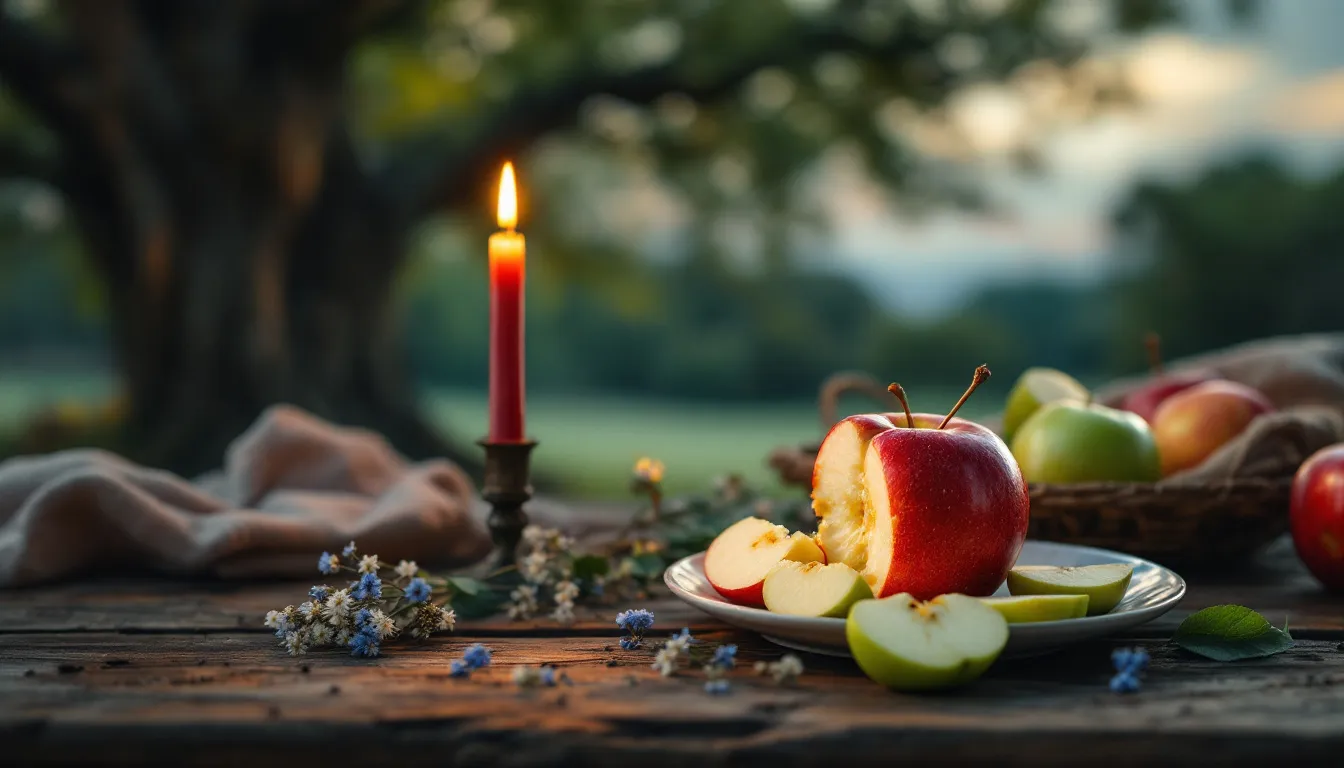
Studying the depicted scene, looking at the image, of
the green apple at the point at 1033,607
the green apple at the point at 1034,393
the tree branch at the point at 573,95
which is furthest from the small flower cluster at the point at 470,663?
the tree branch at the point at 573,95

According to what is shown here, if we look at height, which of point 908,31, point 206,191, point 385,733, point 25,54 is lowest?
point 385,733

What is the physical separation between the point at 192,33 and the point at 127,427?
74.6 inches

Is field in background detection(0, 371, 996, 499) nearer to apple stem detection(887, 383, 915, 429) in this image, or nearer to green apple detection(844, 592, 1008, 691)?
Answer: apple stem detection(887, 383, 915, 429)

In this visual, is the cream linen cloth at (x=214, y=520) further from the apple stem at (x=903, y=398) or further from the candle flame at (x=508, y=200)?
the apple stem at (x=903, y=398)

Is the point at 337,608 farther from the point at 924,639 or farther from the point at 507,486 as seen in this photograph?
the point at 924,639

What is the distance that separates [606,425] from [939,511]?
9891 millimetres

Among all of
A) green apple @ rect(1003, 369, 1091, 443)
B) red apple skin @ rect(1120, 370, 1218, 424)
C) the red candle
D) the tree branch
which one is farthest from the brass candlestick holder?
the tree branch

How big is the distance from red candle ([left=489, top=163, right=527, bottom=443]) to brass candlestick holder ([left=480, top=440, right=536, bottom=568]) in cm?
2

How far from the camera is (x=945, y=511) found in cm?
108

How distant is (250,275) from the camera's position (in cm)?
495

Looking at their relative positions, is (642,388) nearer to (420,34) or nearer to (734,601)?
(420,34)

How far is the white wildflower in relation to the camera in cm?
112

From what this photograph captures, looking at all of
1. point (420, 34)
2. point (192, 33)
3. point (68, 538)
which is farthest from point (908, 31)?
point (68, 538)

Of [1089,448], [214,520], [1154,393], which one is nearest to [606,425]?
[1154,393]
